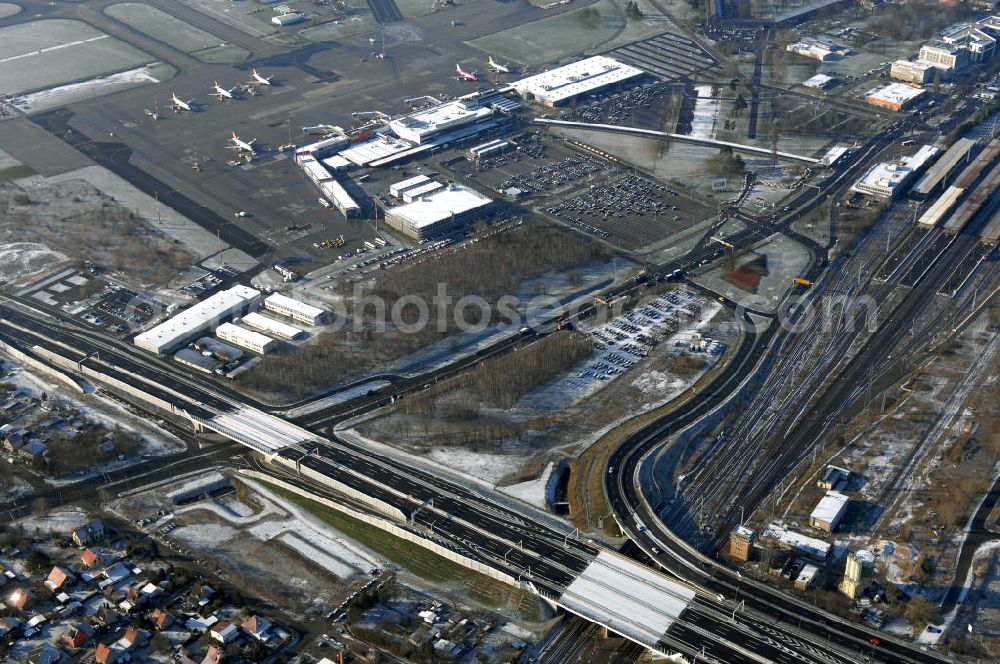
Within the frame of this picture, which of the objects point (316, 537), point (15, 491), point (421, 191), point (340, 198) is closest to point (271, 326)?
point (340, 198)

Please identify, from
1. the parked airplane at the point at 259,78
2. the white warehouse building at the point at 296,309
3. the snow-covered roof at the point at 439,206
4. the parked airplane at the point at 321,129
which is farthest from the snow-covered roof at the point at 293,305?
the parked airplane at the point at 259,78

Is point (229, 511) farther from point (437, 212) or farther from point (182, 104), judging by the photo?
point (182, 104)

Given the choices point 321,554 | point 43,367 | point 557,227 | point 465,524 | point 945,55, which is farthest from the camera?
point 945,55

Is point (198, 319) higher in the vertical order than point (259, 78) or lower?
lower

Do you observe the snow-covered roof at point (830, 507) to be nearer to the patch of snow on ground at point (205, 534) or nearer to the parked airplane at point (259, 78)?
the patch of snow on ground at point (205, 534)

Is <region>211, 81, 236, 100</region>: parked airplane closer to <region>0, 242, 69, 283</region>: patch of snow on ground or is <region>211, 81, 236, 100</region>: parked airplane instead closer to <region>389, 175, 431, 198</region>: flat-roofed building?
<region>389, 175, 431, 198</region>: flat-roofed building

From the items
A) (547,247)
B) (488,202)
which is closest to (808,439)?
(547,247)

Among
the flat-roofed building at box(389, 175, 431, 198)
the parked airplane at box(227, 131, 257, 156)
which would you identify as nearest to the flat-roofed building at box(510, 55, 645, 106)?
the flat-roofed building at box(389, 175, 431, 198)

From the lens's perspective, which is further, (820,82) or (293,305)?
(820,82)
